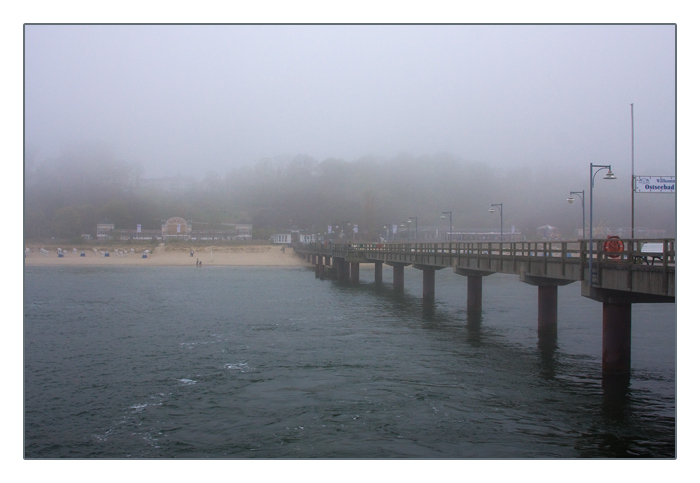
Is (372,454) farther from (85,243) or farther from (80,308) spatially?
(85,243)

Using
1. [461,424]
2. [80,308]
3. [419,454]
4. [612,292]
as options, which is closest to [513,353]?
[612,292]

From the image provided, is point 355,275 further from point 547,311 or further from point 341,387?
point 341,387

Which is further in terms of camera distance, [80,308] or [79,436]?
[80,308]

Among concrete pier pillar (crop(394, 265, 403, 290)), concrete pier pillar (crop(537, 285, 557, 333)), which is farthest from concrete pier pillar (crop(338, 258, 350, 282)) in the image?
concrete pier pillar (crop(537, 285, 557, 333))

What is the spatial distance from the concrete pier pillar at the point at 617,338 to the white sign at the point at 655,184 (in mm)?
4928

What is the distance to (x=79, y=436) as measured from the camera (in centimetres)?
1517

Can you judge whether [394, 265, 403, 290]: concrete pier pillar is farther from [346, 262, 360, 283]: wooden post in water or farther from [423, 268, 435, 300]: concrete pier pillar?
[346, 262, 360, 283]: wooden post in water

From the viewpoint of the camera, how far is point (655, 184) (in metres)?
16.6

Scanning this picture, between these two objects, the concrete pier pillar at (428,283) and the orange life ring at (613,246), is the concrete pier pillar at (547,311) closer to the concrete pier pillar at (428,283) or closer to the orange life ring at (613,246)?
the orange life ring at (613,246)

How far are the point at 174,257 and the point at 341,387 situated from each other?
377ft

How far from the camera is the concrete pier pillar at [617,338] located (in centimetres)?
1997

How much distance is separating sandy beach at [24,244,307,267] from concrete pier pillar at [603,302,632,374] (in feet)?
310

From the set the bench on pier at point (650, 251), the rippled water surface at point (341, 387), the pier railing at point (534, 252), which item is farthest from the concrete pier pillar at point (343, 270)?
the bench on pier at point (650, 251)

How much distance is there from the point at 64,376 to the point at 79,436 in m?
7.31
